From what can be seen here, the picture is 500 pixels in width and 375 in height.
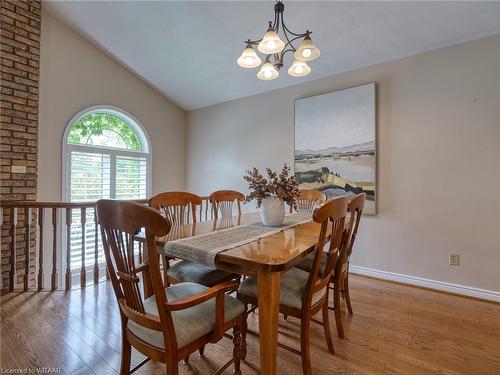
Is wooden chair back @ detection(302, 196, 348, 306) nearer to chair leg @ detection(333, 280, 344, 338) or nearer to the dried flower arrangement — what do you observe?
chair leg @ detection(333, 280, 344, 338)

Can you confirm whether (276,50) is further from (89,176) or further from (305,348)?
(89,176)

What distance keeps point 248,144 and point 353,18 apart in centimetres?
227

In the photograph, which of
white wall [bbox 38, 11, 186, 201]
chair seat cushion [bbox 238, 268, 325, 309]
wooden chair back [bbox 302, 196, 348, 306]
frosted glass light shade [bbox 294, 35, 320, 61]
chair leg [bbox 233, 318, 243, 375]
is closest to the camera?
wooden chair back [bbox 302, 196, 348, 306]

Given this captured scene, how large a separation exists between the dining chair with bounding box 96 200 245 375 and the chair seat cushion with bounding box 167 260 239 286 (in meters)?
0.45

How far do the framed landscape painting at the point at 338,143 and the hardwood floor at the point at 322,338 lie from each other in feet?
4.00

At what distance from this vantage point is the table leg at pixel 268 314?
1.19 m

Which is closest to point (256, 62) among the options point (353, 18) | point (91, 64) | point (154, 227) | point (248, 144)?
point (353, 18)

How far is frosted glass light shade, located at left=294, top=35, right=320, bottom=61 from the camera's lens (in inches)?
73.2

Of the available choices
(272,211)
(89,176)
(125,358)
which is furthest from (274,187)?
(89,176)

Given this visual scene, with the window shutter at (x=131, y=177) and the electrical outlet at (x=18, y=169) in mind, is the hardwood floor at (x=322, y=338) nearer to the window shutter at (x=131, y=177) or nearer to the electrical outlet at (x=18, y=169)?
the electrical outlet at (x=18, y=169)

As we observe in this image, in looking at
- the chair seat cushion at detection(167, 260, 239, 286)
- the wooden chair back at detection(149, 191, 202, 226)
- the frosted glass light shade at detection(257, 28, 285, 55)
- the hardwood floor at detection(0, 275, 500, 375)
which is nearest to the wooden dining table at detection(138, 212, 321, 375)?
the chair seat cushion at detection(167, 260, 239, 286)

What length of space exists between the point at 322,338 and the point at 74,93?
4.35 meters

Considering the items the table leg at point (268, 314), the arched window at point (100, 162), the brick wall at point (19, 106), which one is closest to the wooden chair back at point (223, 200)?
the table leg at point (268, 314)

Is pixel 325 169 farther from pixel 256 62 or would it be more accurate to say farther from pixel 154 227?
pixel 154 227
